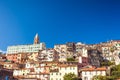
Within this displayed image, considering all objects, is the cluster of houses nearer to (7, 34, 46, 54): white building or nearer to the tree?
(7, 34, 46, 54): white building

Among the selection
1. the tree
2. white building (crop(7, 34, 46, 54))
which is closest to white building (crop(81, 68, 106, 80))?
the tree

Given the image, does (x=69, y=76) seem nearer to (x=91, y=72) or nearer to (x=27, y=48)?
(x=91, y=72)

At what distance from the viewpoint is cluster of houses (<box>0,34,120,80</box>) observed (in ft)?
273

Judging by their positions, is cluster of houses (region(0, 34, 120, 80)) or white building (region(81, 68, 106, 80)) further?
cluster of houses (region(0, 34, 120, 80))

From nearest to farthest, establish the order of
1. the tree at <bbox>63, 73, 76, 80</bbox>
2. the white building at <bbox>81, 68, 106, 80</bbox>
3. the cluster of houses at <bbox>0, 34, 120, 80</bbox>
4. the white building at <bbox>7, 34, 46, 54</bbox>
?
the white building at <bbox>81, 68, 106, 80</bbox> < the tree at <bbox>63, 73, 76, 80</bbox> < the cluster of houses at <bbox>0, 34, 120, 80</bbox> < the white building at <bbox>7, 34, 46, 54</bbox>

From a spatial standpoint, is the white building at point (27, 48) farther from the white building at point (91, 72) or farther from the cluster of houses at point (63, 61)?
the white building at point (91, 72)

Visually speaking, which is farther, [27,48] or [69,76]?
[27,48]

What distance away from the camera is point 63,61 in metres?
106

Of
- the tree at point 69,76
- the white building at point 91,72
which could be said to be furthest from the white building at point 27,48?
the white building at point 91,72

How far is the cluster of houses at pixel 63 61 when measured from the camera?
3280 inches

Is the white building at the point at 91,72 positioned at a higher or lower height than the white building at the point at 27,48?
lower

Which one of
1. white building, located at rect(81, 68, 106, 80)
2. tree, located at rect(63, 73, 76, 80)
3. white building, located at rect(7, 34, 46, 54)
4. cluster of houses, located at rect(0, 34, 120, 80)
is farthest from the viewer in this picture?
white building, located at rect(7, 34, 46, 54)

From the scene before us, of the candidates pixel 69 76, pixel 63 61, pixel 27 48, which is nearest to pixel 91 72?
pixel 69 76

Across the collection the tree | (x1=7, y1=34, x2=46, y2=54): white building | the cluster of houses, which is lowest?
the tree
